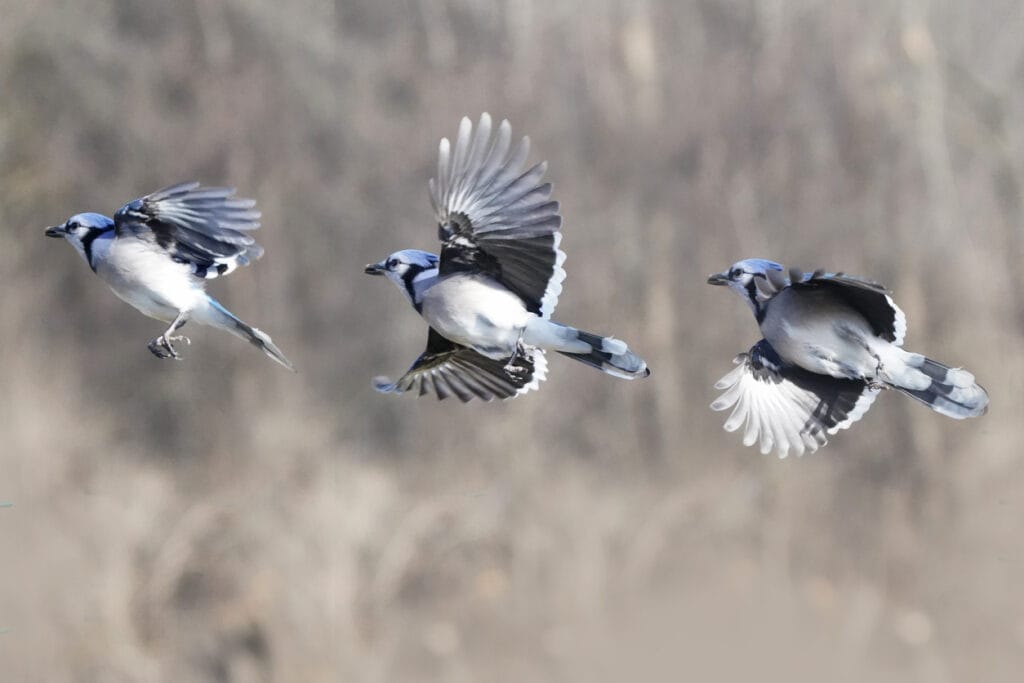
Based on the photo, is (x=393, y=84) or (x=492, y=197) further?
(x=393, y=84)

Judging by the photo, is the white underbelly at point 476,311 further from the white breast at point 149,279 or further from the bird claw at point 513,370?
the white breast at point 149,279

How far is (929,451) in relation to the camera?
9.11 feet

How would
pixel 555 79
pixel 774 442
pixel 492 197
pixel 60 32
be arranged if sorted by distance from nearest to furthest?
A: pixel 492 197 < pixel 774 442 < pixel 60 32 < pixel 555 79

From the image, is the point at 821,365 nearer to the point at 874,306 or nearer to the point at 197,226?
the point at 874,306

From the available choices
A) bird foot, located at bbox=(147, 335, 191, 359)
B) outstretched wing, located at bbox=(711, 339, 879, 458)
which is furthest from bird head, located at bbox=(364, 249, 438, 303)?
outstretched wing, located at bbox=(711, 339, 879, 458)

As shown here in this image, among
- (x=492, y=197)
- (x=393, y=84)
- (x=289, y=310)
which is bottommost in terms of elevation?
(x=492, y=197)

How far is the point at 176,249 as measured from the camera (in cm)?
123

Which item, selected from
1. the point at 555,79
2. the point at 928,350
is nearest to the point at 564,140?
the point at 555,79

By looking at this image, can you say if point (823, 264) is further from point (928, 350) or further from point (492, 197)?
point (492, 197)

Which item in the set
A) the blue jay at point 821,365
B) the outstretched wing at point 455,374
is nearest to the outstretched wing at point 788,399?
the blue jay at point 821,365

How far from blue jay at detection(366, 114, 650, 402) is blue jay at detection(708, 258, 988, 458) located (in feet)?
0.66

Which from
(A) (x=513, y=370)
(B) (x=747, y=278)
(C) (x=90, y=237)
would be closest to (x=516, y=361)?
(A) (x=513, y=370)

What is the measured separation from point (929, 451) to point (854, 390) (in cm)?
150

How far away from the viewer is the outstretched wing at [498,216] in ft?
3.81
